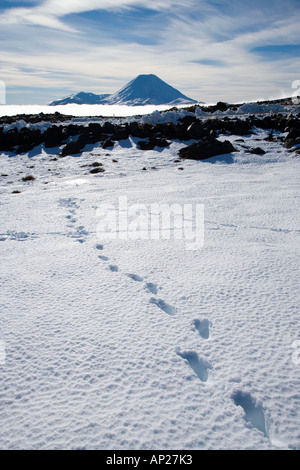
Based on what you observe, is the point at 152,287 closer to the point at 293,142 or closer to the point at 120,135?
the point at 293,142

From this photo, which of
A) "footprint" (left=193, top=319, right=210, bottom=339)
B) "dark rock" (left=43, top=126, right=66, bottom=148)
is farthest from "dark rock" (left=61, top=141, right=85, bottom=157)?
"footprint" (left=193, top=319, right=210, bottom=339)

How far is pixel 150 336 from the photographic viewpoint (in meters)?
3.01

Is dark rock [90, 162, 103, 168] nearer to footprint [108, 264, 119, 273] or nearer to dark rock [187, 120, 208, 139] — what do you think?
dark rock [187, 120, 208, 139]

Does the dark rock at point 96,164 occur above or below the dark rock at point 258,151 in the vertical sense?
below

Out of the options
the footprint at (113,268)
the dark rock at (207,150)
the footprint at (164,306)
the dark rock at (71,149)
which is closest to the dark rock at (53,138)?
the dark rock at (71,149)

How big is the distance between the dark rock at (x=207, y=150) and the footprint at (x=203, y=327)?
439 inches

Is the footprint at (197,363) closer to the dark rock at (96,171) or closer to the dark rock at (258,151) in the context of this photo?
the dark rock at (96,171)

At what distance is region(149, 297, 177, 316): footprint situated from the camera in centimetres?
343

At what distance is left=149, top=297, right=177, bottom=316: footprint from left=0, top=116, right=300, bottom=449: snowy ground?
0.02 metres

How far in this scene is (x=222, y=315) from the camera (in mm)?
3293

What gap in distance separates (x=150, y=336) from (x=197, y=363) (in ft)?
1.86

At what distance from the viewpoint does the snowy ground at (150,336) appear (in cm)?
214
